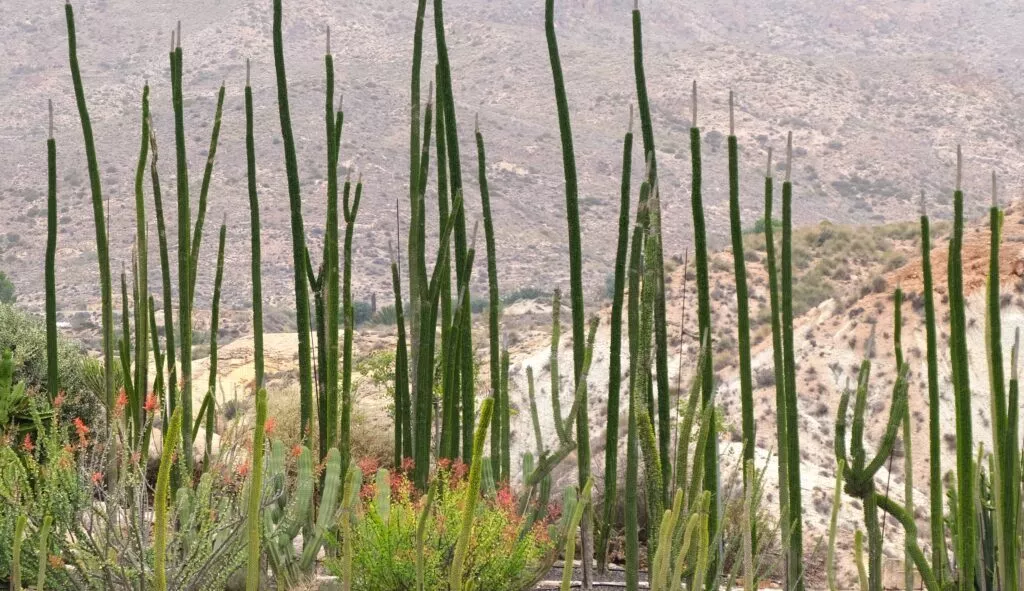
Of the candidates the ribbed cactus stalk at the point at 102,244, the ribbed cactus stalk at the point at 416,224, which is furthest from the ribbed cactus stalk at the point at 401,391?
the ribbed cactus stalk at the point at 102,244

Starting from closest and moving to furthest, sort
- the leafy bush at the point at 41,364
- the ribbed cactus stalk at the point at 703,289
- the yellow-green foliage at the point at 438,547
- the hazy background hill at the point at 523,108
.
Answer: the ribbed cactus stalk at the point at 703,289 < the yellow-green foliage at the point at 438,547 < the leafy bush at the point at 41,364 < the hazy background hill at the point at 523,108

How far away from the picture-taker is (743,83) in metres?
55.5

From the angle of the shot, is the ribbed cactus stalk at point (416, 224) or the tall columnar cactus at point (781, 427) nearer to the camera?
the tall columnar cactus at point (781, 427)

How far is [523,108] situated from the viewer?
53.3 meters

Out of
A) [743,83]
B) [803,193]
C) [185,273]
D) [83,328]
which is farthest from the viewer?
[743,83]

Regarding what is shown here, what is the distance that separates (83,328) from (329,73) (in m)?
23.7

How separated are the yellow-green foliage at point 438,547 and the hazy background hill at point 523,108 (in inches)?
1151

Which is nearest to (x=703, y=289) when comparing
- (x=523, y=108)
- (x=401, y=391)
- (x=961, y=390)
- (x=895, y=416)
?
(x=895, y=416)

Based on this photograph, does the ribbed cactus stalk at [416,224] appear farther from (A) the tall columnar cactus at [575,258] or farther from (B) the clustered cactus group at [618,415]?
(A) the tall columnar cactus at [575,258]

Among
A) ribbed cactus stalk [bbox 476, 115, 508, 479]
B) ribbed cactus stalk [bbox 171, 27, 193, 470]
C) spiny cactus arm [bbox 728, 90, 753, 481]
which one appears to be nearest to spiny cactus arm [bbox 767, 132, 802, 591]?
spiny cactus arm [bbox 728, 90, 753, 481]

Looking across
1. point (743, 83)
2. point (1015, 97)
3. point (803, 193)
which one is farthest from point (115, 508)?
point (1015, 97)

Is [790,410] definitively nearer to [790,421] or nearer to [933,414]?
[790,421]

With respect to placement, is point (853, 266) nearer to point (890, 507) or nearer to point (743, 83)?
point (890, 507)

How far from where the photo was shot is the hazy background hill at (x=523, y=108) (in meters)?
39.2
